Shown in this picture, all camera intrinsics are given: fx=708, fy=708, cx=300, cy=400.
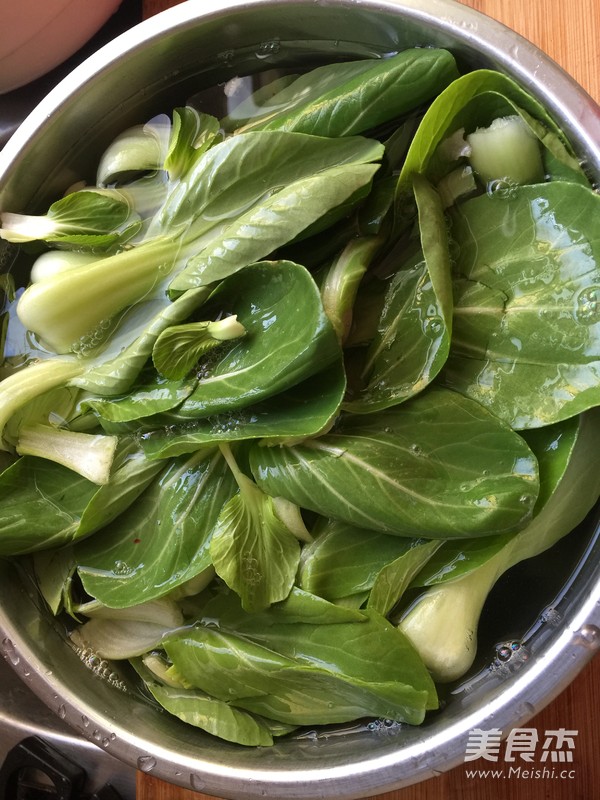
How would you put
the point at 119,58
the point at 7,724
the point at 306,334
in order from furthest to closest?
the point at 7,724 < the point at 119,58 < the point at 306,334

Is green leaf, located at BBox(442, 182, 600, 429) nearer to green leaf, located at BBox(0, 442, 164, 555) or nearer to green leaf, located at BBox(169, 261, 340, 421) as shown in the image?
green leaf, located at BBox(169, 261, 340, 421)

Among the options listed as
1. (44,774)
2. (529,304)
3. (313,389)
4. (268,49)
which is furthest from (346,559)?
(44,774)

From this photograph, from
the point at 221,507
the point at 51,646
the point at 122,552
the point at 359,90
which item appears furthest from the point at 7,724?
the point at 359,90

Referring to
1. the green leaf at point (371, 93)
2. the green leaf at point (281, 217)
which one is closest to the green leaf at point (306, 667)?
the green leaf at point (281, 217)

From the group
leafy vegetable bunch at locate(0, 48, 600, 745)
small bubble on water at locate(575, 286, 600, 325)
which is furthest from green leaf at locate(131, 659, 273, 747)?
small bubble on water at locate(575, 286, 600, 325)

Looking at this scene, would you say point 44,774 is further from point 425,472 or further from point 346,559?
point 425,472

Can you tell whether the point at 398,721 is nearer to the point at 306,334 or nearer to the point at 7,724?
the point at 306,334

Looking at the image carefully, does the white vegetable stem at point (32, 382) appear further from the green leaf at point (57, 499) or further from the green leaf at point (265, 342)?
the green leaf at point (265, 342)
